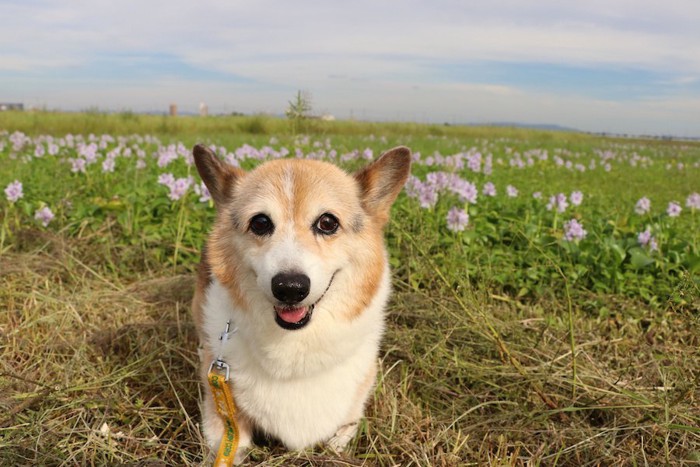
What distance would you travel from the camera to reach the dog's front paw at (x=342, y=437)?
255 cm

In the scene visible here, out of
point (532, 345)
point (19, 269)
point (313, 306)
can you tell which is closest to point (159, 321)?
point (19, 269)

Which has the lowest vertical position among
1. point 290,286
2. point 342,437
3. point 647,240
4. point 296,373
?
point 342,437

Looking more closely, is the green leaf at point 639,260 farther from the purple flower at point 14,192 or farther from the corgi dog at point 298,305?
the purple flower at point 14,192

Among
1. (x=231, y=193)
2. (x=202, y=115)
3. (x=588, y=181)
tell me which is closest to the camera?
(x=231, y=193)

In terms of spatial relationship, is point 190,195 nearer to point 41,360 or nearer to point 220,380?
point 41,360

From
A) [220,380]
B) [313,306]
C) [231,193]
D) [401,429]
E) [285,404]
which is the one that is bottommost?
[401,429]

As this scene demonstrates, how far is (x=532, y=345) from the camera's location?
3297mm

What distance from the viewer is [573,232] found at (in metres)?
4.35

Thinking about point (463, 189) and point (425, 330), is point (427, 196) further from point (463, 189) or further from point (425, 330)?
point (425, 330)

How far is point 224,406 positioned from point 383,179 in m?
1.42

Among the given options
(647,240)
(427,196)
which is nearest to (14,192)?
(427,196)

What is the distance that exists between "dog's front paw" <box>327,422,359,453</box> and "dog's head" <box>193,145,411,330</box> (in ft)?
2.16

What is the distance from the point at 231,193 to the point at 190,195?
8.37ft

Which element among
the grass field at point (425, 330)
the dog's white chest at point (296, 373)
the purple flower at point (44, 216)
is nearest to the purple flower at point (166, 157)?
the grass field at point (425, 330)
